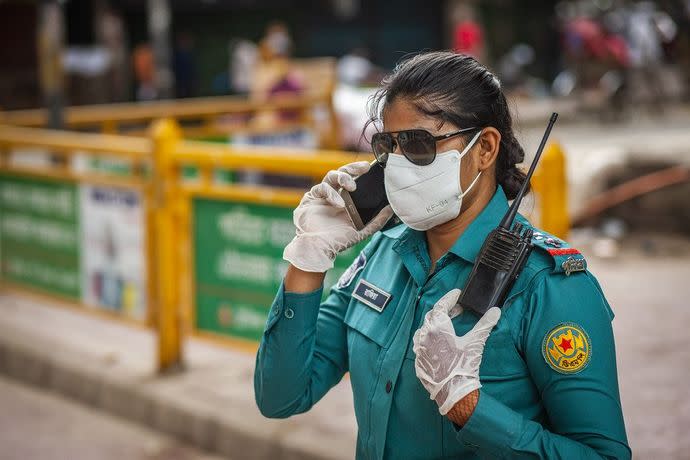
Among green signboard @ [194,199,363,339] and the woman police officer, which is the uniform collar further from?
green signboard @ [194,199,363,339]

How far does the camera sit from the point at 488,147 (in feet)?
7.47

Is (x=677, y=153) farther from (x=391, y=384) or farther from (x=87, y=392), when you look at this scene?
(x=391, y=384)

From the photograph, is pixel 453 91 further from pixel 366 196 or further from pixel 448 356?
pixel 448 356

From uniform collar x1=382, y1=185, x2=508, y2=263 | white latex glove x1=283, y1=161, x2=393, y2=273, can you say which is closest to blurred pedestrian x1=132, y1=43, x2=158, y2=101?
white latex glove x1=283, y1=161, x2=393, y2=273

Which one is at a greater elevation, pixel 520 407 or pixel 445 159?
pixel 445 159

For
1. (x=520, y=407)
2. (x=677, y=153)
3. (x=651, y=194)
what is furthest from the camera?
(x=677, y=153)

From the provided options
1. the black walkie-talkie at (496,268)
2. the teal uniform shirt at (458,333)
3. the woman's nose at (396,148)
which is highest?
the woman's nose at (396,148)

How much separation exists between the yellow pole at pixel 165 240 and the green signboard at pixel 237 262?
15 centimetres

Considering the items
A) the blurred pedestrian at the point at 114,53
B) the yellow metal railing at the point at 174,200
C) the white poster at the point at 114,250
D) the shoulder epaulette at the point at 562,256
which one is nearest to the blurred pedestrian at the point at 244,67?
the blurred pedestrian at the point at 114,53

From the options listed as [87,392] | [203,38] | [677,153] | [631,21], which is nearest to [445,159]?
[87,392]

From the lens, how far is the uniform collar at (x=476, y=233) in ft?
7.38

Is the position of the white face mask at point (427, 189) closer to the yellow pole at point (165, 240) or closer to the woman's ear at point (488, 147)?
the woman's ear at point (488, 147)

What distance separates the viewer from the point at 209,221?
5668 millimetres

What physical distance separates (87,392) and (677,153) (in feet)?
19.4
